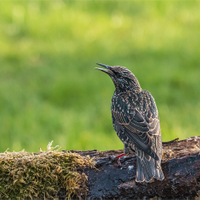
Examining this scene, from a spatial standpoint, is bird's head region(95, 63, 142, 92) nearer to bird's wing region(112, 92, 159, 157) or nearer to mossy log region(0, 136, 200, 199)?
bird's wing region(112, 92, 159, 157)

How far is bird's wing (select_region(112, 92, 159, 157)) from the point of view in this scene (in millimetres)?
4702

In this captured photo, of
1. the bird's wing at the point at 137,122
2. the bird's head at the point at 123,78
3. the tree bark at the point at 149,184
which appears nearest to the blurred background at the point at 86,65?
the bird's head at the point at 123,78

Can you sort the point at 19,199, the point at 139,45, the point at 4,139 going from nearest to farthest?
the point at 19,199 < the point at 4,139 < the point at 139,45

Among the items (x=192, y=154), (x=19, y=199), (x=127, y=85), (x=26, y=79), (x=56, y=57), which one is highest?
(x=56, y=57)

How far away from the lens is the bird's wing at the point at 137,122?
15.4ft

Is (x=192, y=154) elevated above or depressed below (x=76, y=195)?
above

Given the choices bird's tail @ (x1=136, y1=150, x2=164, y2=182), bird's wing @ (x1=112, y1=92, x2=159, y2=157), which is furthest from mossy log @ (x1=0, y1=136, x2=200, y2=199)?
bird's wing @ (x1=112, y1=92, x2=159, y2=157)

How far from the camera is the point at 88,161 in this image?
4340 millimetres

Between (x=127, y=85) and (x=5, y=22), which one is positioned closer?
(x=127, y=85)

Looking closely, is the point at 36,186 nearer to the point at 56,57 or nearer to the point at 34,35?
the point at 56,57

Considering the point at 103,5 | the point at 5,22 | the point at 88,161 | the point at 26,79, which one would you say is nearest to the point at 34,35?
the point at 5,22

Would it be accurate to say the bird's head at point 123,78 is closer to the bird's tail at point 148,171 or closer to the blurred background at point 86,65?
the bird's tail at point 148,171

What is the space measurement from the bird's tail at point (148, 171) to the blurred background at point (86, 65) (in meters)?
3.23

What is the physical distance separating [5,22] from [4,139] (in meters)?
5.71
